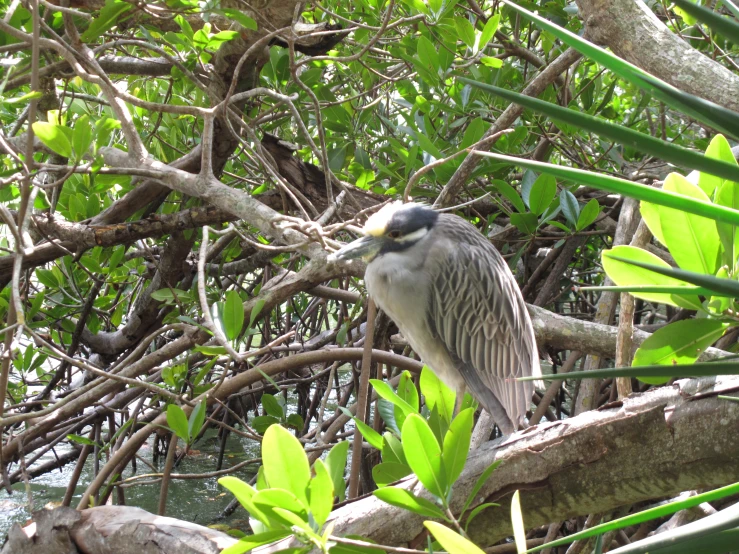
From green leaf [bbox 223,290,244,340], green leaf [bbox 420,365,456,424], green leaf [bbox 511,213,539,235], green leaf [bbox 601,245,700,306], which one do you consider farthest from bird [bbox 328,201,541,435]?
green leaf [bbox 601,245,700,306]

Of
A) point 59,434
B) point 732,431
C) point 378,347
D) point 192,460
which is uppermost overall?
point 732,431

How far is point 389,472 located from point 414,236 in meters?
1.04

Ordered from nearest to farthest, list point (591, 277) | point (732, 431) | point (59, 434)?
1. point (732, 431)
2. point (59, 434)
3. point (591, 277)

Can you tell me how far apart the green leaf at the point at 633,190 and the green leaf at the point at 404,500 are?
566 mm

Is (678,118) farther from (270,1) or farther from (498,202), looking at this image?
(270,1)

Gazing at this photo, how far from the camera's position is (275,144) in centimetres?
286

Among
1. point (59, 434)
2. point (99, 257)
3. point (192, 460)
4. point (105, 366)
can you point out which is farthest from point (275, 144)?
point (192, 460)

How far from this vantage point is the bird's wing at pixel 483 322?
234 centimetres

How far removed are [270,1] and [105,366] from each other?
1.98 m

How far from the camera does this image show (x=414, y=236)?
2.27 metres

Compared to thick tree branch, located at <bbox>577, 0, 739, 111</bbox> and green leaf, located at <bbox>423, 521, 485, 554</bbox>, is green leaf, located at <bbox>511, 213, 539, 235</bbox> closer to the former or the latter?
thick tree branch, located at <bbox>577, 0, 739, 111</bbox>

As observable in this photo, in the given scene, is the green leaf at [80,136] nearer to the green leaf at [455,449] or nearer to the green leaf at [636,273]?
the green leaf at [455,449]

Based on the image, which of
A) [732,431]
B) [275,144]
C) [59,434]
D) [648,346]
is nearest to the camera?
[648,346]

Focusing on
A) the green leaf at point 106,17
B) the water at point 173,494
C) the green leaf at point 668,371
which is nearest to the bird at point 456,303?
the green leaf at point 106,17
